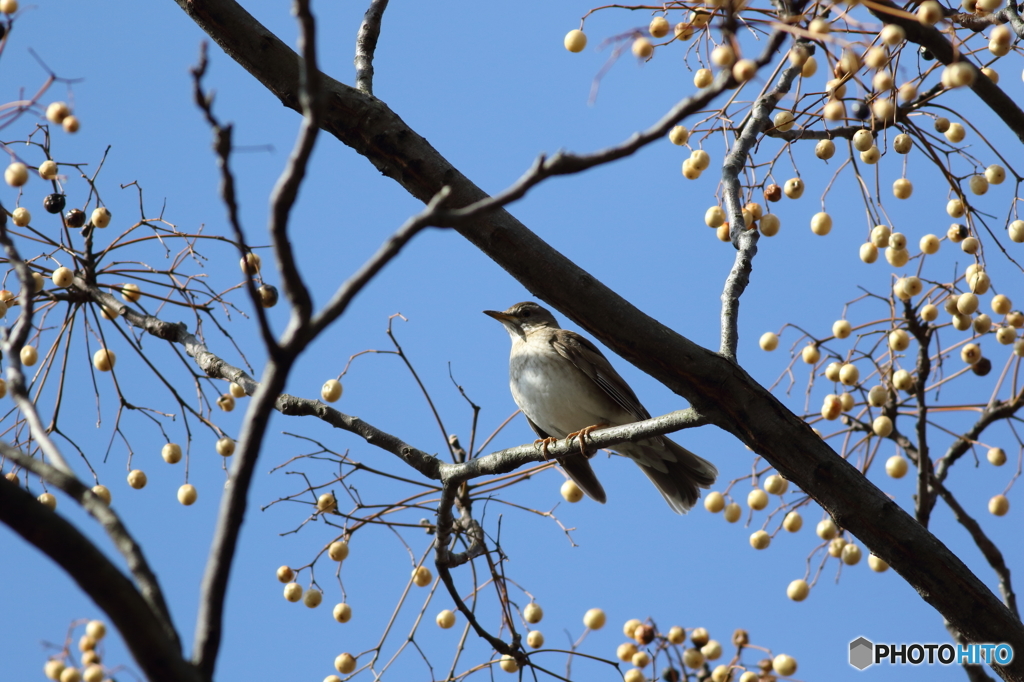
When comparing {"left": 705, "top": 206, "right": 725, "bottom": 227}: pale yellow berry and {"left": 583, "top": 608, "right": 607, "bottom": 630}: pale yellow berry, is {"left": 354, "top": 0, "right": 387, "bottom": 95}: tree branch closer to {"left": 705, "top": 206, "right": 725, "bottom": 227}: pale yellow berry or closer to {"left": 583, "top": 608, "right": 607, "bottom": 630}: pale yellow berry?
{"left": 705, "top": 206, "right": 725, "bottom": 227}: pale yellow berry

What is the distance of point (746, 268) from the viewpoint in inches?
156

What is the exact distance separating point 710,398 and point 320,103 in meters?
2.14

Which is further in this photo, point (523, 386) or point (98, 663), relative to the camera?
point (523, 386)

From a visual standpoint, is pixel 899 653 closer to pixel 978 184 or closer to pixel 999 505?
pixel 999 505

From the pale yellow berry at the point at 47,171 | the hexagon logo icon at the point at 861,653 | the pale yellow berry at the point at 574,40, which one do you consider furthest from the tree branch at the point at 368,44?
the hexagon logo icon at the point at 861,653

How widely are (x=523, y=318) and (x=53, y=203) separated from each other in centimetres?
376

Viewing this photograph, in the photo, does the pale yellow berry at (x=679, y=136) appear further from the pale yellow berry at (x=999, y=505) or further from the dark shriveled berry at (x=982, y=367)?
the pale yellow berry at (x=999, y=505)

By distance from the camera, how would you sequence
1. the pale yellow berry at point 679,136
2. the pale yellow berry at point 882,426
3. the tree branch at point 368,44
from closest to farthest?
1. the tree branch at point 368,44
2. the pale yellow berry at point 679,136
3. the pale yellow berry at point 882,426

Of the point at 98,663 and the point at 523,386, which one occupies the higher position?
the point at 523,386

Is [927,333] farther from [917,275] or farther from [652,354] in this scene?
[652,354]

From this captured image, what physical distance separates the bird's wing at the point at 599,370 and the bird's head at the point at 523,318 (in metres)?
0.64

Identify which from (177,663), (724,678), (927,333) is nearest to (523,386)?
(724,678)

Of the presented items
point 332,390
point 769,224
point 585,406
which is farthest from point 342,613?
point 769,224

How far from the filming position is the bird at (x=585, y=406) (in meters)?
5.87
